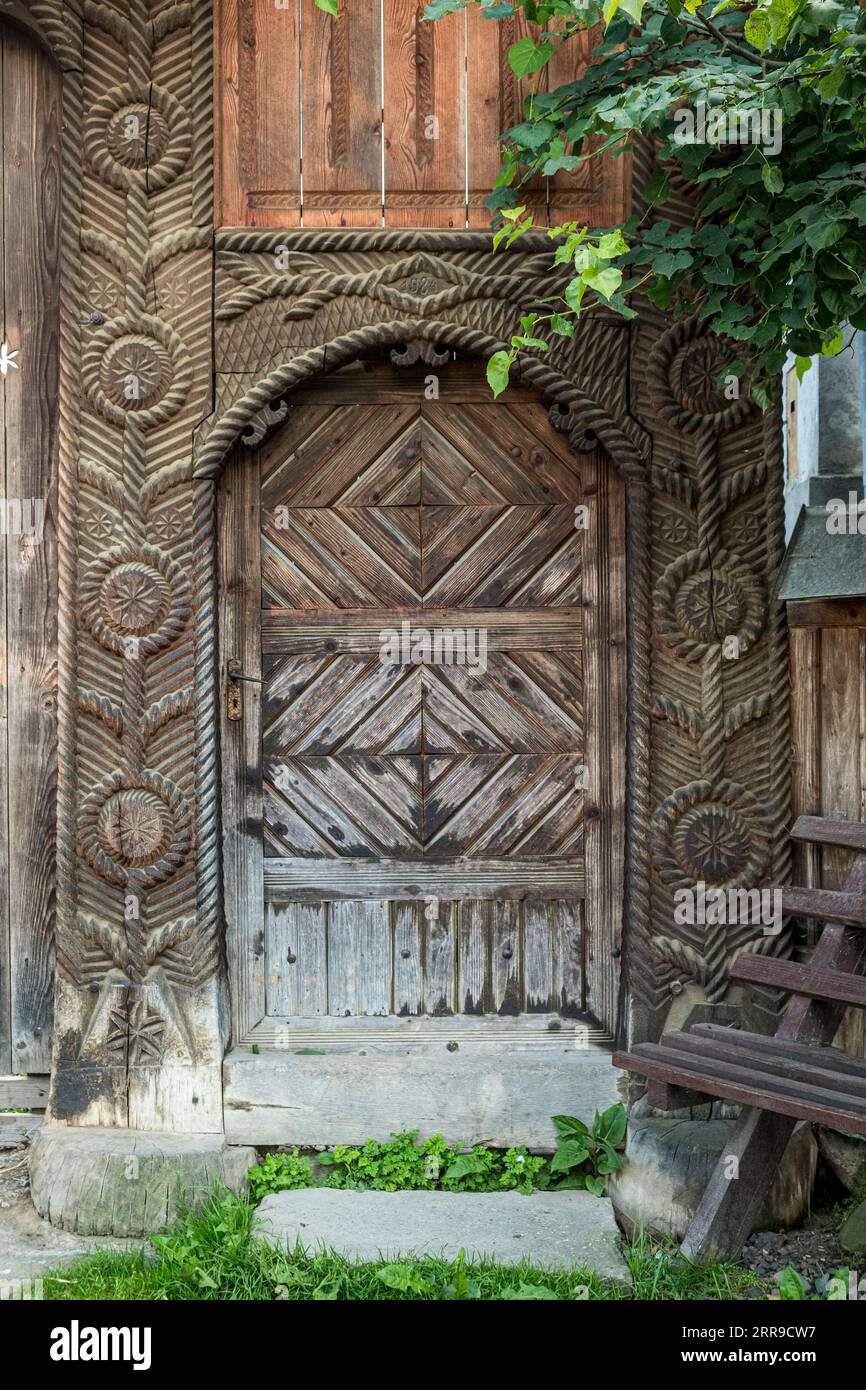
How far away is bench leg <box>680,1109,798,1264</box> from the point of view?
10.7 ft

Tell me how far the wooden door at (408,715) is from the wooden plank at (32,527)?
2.19 feet

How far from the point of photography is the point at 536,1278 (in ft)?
10.6

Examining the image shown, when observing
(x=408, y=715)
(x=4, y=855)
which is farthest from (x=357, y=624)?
(x=4, y=855)

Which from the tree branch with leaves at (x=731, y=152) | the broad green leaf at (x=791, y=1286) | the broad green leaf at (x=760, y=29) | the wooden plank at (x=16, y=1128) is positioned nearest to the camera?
the broad green leaf at (x=760, y=29)

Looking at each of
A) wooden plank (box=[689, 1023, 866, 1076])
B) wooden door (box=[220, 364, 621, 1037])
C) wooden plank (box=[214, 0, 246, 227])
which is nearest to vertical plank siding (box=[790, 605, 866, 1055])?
wooden plank (box=[689, 1023, 866, 1076])

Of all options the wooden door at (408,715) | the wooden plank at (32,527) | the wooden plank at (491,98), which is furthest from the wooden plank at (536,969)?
the wooden plank at (491,98)

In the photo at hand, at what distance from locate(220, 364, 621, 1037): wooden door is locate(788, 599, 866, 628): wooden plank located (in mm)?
715

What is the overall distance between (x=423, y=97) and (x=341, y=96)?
273 mm

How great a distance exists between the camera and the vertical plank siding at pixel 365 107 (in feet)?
12.6

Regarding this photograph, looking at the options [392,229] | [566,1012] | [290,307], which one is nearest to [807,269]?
[392,229]

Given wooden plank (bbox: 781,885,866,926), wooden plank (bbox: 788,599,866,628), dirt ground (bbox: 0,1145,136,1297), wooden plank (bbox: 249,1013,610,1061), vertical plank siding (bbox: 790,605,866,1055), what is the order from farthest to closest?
wooden plank (bbox: 249,1013,610,1061) < vertical plank siding (bbox: 790,605,866,1055) < wooden plank (bbox: 788,599,866,628) < wooden plank (bbox: 781,885,866,926) < dirt ground (bbox: 0,1145,136,1297)

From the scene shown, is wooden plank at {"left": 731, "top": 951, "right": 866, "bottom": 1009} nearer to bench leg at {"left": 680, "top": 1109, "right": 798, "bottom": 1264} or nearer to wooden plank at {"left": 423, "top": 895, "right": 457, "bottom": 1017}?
bench leg at {"left": 680, "top": 1109, "right": 798, "bottom": 1264}

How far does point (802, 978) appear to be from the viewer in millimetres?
3518

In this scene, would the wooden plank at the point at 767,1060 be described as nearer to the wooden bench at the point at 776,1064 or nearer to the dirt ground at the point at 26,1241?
A: the wooden bench at the point at 776,1064
